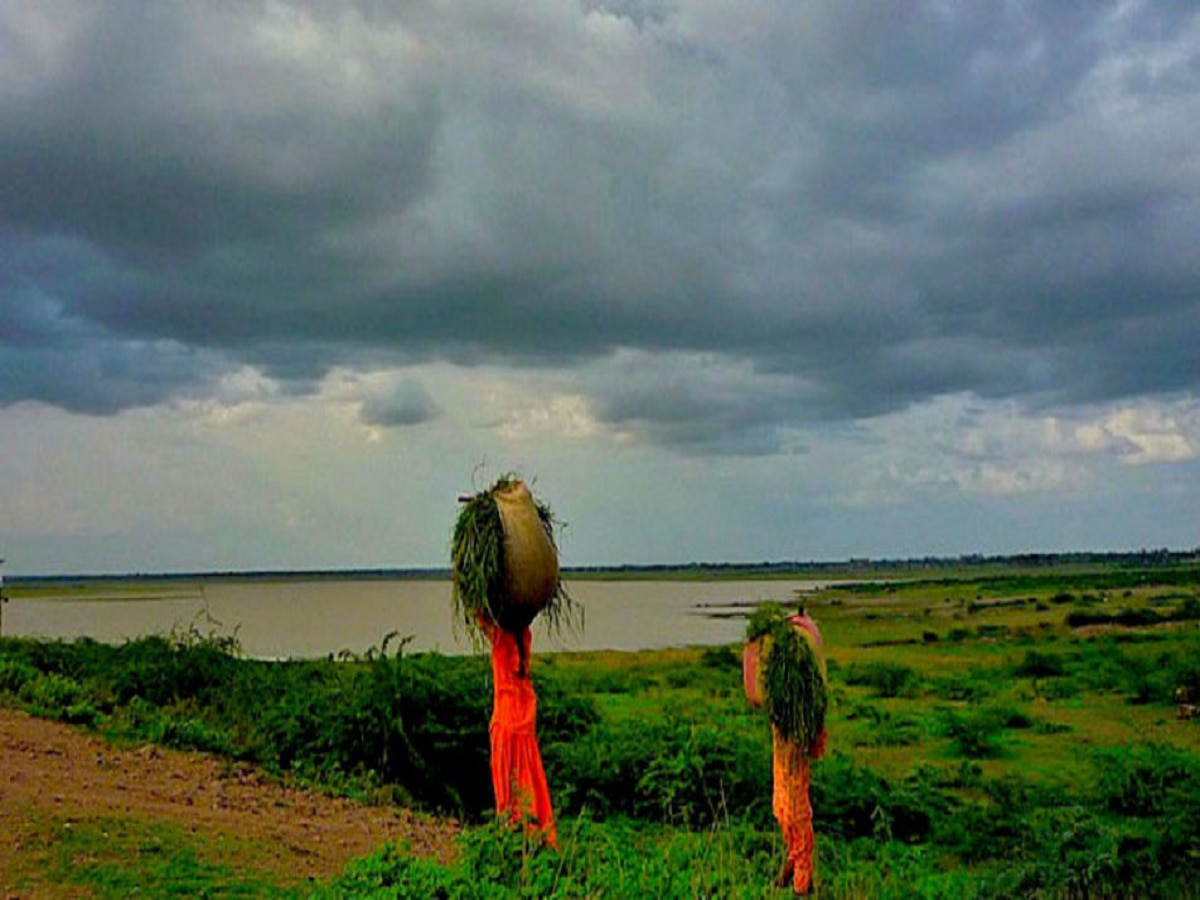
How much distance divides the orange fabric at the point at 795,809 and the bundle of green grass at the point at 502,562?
1930 mm

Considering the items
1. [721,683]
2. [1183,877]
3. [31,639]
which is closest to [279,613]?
[721,683]

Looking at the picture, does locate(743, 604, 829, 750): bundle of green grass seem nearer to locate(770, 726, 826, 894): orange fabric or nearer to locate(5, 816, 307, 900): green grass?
locate(770, 726, 826, 894): orange fabric

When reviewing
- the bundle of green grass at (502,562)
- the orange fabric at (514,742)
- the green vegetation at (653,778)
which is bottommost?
the green vegetation at (653,778)

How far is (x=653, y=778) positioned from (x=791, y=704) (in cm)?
382

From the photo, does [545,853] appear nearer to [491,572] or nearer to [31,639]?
[491,572]

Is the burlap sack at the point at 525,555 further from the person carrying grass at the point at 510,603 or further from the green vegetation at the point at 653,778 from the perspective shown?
the green vegetation at the point at 653,778

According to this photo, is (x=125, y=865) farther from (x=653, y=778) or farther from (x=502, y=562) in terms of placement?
(x=653, y=778)

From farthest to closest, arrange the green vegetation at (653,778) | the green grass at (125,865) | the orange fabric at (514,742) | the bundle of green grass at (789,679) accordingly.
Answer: the orange fabric at (514,742), the bundle of green grass at (789,679), the green vegetation at (653,778), the green grass at (125,865)

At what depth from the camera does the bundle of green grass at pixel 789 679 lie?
771 cm

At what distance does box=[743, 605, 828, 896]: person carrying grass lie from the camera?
7.72m

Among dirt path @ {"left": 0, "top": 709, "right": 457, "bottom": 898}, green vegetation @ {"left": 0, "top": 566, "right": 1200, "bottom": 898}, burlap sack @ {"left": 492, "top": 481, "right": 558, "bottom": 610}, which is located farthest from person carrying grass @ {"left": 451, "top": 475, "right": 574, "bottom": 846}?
dirt path @ {"left": 0, "top": 709, "right": 457, "bottom": 898}

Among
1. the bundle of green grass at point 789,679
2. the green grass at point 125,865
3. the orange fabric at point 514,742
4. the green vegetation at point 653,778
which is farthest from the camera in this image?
the orange fabric at point 514,742

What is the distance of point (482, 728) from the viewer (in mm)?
11945

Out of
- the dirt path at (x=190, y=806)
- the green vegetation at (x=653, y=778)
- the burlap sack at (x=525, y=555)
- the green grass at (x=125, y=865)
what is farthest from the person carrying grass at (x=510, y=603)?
the green grass at (x=125, y=865)
